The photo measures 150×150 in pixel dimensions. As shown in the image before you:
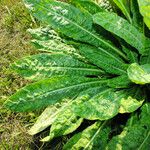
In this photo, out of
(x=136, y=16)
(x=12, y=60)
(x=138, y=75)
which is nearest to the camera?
(x=138, y=75)

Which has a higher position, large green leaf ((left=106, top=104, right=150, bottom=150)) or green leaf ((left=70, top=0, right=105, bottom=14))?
green leaf ((left=70, top=0, right=105, bottom=14))

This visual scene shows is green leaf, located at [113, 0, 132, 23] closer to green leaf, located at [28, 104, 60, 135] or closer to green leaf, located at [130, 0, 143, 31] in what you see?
green leaf, located at [130, 0, 143, 31]

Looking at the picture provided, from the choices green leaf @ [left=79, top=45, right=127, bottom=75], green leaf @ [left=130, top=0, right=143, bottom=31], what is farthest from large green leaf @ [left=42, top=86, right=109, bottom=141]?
green leaf @ [left=130, top=0, right=143, bottom=31]

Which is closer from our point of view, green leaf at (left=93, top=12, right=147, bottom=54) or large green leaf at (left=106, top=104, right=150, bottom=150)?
large green leaf at (left=106, top=104, right=150, bottom=150)

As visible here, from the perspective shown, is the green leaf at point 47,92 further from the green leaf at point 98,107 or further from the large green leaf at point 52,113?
the green leaf at point 98,107

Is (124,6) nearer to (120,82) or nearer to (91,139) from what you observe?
(120,82)

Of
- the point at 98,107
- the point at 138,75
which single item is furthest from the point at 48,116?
the point at 138,75

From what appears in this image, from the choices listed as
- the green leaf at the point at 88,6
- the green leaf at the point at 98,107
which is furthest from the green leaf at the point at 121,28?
the green leaf at the point at 98,107
